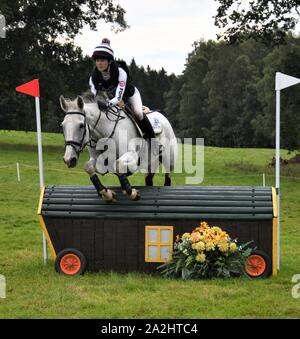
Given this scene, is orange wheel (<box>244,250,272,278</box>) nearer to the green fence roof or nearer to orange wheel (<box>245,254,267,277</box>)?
orange wheel (<box>245,254,267,277</box>)

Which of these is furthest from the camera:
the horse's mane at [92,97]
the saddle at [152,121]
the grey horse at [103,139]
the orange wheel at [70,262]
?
the saddle at [152,121]

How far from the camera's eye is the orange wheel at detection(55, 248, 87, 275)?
696cm

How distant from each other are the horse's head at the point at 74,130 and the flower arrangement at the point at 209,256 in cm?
163

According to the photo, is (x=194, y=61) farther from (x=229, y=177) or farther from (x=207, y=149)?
(x=229, y=177)

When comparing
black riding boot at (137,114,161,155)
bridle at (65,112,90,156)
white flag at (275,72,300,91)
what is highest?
white flag at (275,72,300,91)

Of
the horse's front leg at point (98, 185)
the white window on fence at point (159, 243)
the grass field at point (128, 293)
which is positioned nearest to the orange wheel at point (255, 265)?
the grass field at point (128, 293)

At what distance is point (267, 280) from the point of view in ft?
21.4

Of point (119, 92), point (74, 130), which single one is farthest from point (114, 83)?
point (74, 130)

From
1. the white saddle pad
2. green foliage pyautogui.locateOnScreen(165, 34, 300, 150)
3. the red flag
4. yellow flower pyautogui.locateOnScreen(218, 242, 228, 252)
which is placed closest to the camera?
yellow flower pyautogui.locateOnScreen(218, 242, 228, 252)

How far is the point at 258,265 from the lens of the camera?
669cm

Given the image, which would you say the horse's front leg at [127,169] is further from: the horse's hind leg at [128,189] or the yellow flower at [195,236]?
the yellow flower at [195,236]

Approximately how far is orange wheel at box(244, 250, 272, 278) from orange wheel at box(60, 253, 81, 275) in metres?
2.08

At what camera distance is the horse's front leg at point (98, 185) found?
6637 millimetres

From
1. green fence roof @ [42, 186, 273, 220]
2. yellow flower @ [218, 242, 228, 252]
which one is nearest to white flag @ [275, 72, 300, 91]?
green fence roof @ [42, 186, 273, 220]
